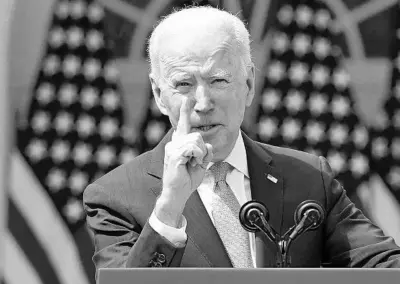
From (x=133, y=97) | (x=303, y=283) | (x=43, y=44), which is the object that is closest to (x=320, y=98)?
(x=133, y=97)

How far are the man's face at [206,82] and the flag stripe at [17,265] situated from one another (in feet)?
9.94

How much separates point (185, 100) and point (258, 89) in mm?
3104

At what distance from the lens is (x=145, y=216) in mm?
3049

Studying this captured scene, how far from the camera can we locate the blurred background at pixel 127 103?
5902 millimetres

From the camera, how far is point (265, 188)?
10.5ft

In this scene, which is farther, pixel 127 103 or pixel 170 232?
pixel 127 103

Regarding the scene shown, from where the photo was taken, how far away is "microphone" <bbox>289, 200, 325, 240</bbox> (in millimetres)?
2615

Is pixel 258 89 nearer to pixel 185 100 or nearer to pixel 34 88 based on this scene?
pixel 34 88

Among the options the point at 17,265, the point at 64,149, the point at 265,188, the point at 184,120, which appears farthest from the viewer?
the point at 64,149

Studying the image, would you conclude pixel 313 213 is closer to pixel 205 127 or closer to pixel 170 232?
pixel 170 232

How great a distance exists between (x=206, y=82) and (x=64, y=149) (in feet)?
10.6

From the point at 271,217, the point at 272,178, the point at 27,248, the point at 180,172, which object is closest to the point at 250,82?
the point at 272,178

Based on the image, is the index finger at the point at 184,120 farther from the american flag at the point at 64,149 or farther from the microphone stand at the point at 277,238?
the american flag at the point at 64,149

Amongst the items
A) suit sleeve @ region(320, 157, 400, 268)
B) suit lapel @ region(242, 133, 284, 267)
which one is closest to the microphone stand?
suit lapel @ region(242, 133, 284, 267)
